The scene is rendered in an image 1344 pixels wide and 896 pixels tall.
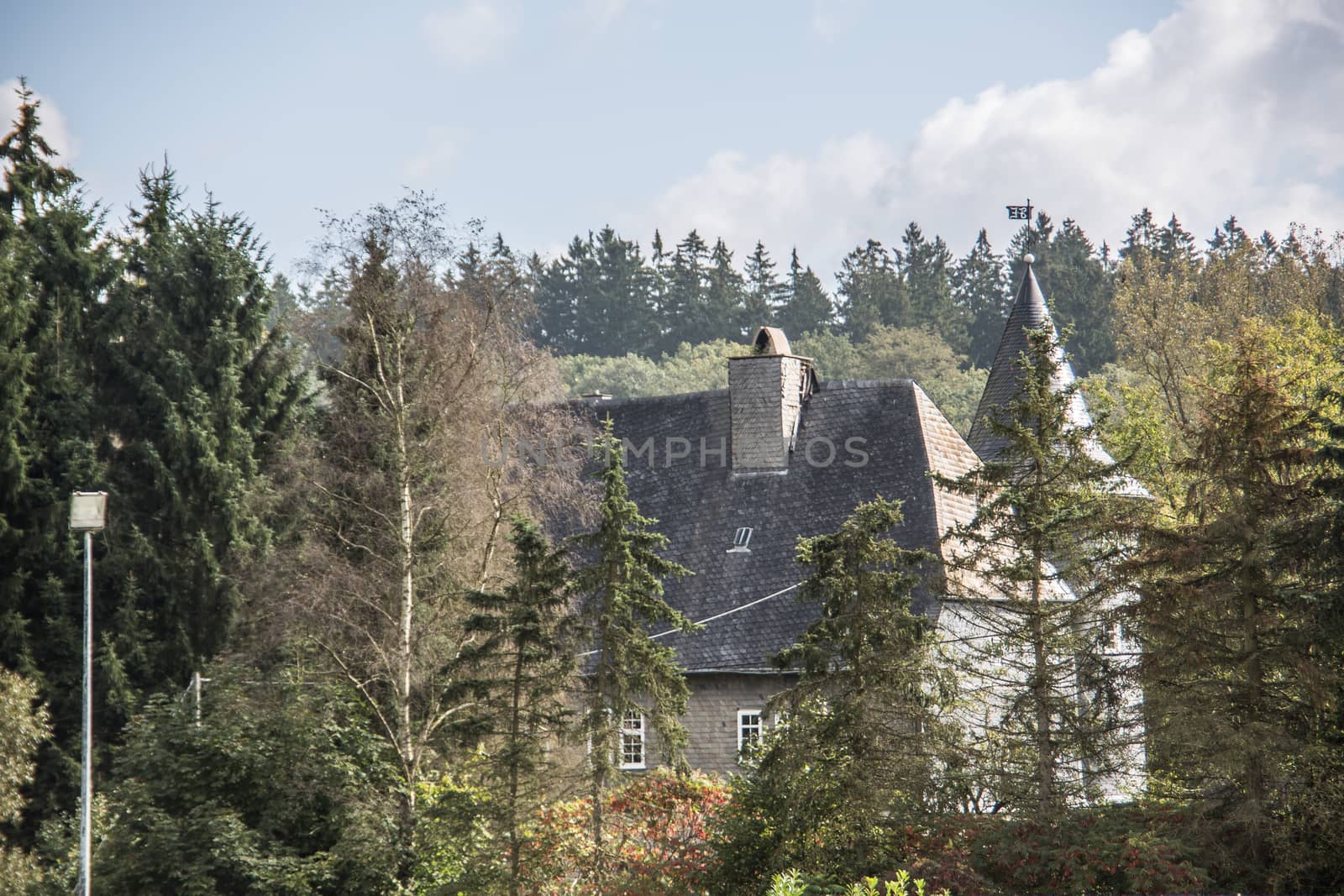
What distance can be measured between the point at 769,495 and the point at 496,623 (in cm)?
1344

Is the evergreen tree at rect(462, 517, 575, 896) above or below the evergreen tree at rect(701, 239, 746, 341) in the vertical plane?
below

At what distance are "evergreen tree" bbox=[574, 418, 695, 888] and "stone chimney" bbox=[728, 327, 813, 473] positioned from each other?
13.5 meters

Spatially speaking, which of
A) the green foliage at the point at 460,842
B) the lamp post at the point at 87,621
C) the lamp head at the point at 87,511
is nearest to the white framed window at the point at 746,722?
the green foliage at the point at 460,842

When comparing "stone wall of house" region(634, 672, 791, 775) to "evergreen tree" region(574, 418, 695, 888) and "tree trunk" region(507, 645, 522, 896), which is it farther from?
"tree trunk" region(507, 645, 522, 896)

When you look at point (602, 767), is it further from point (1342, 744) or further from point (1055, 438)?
point (1342, 744)

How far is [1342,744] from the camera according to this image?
14188 mm

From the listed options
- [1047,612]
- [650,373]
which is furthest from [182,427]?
[650,373]

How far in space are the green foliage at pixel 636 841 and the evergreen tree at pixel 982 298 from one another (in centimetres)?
5731

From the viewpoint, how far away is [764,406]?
102ft

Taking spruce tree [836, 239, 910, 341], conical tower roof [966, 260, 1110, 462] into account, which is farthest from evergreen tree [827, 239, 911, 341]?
conical tower roof [966, 260, 1110, 462]

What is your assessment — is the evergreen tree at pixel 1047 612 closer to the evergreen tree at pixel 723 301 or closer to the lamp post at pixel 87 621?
the lamp post at pixel 87 621

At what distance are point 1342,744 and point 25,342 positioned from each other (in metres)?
22.9

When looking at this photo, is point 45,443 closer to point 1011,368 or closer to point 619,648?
point 619,648

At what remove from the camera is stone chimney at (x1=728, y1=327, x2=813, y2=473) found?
31.0 metres
